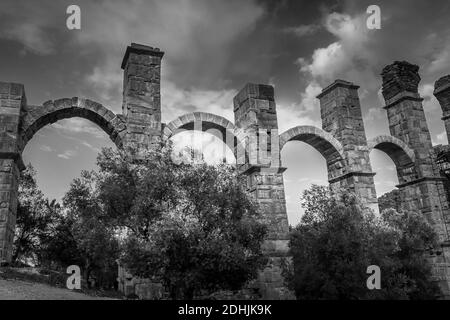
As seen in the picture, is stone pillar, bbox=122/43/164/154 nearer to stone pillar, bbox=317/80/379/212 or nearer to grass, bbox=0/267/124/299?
grass, bbox=0/267/124/299

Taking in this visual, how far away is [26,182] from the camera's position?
18.2 meters

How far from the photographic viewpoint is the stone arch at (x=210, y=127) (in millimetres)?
12766

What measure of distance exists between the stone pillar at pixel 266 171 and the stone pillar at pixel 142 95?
3.09 m

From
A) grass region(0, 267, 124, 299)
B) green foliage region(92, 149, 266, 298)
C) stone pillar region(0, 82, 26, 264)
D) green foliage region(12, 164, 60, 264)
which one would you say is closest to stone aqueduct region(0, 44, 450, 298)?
stone pillar region(0, 82, 26, 264)

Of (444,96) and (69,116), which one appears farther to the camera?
(444,96)

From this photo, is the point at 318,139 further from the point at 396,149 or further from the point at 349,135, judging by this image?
the point at 396,149

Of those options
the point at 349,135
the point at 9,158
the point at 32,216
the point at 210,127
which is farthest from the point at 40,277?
the point at 349,135

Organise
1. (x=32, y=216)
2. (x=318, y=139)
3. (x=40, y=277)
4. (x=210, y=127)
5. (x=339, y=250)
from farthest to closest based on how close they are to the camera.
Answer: (x=32, y=216) < (x=318, y=139) < (x=210, y=127) < (x=339, y=250) < (x=40, y=277)

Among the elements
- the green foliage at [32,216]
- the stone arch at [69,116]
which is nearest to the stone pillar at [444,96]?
the stone arch at [69,116]

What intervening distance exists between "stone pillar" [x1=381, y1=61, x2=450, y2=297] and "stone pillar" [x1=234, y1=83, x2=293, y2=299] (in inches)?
315

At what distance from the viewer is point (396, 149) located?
17.3 meters

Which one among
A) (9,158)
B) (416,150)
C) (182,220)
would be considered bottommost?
(182,220)

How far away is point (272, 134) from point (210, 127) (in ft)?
7.46

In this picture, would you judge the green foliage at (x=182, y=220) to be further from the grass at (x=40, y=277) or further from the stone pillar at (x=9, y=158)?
the stone pillar at (x=9, y=158)
